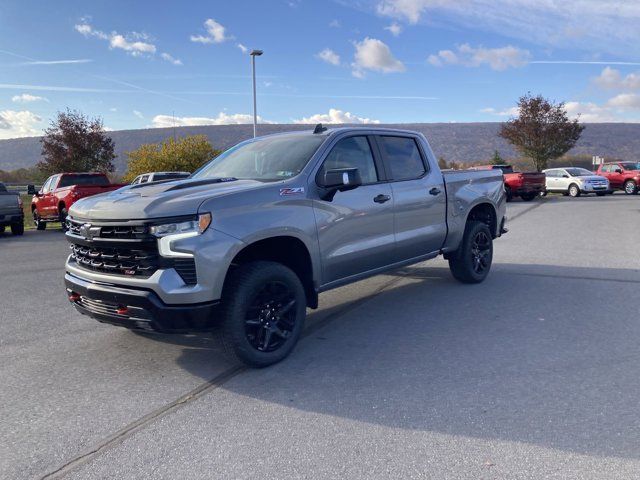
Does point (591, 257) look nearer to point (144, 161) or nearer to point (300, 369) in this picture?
point (300, 369)

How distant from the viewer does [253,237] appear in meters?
4.24

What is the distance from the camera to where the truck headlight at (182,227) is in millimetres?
3980

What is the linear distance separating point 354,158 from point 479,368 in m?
2.37

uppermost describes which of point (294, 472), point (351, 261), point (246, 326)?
point (351, 261)

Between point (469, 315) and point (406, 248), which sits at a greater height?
point (406, 248)

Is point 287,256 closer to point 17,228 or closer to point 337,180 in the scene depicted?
point 337,180

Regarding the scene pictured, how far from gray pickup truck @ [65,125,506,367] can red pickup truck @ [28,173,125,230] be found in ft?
41.8

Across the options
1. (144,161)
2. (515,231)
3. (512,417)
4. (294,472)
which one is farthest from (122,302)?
(144,161)

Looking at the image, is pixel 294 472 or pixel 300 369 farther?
pixel 300 369

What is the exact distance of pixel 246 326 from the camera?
4281mm

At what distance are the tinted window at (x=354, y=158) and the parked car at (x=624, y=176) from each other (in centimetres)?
2925

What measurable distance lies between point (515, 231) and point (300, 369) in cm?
1045

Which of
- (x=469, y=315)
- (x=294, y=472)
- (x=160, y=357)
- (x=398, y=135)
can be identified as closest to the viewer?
(x=294, y=472)

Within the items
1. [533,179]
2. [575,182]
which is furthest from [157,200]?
[575,182]
